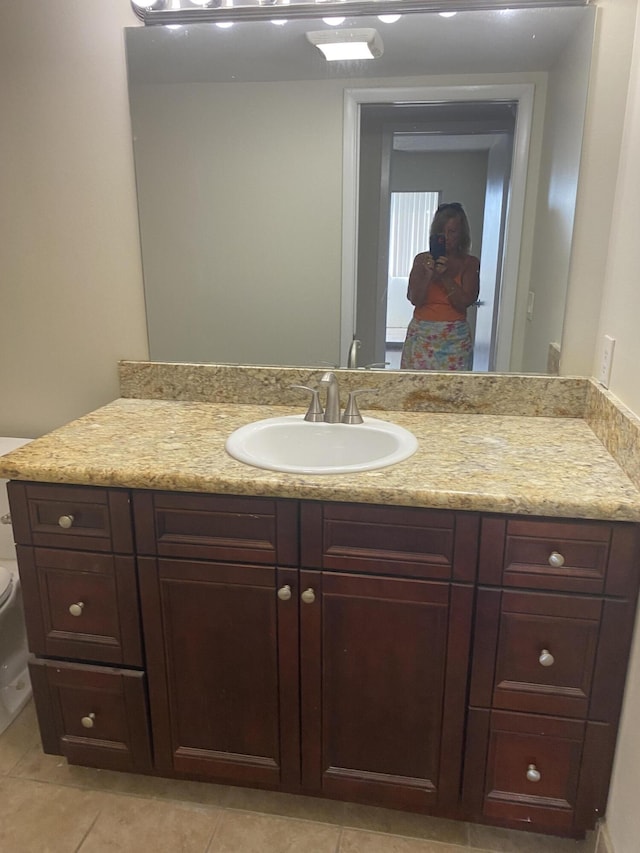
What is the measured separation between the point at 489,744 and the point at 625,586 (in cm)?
47

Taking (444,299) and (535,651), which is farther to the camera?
(444,299)

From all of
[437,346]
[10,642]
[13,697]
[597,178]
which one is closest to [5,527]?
[10,642]

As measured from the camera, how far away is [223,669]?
1.43 meters

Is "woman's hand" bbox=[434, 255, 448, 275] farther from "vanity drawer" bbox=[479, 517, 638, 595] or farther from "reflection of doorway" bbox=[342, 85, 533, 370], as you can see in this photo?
"vanity drawer" bbox=[479, 517, 638, 595]

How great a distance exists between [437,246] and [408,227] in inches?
3.7

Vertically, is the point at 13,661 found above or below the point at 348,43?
below

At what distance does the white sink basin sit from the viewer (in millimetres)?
1569

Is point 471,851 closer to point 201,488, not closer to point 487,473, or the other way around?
point 487,473

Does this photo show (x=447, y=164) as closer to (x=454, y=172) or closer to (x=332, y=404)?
(x=454, y=172)

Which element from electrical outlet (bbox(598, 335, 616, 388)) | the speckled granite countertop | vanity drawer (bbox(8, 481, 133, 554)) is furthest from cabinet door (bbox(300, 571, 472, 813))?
electrical outlet (bbox(598, 335, 616, 388))

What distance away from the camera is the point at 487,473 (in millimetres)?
1303

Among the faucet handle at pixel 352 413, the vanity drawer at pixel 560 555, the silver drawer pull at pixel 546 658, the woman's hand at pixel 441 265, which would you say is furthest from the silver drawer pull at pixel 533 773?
the woman's hand at pixel 441 265

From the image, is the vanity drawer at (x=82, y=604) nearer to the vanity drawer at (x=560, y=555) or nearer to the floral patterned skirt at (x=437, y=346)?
the vanity drawer at (x=560, y=555)

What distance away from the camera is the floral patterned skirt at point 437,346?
174 centimetres
